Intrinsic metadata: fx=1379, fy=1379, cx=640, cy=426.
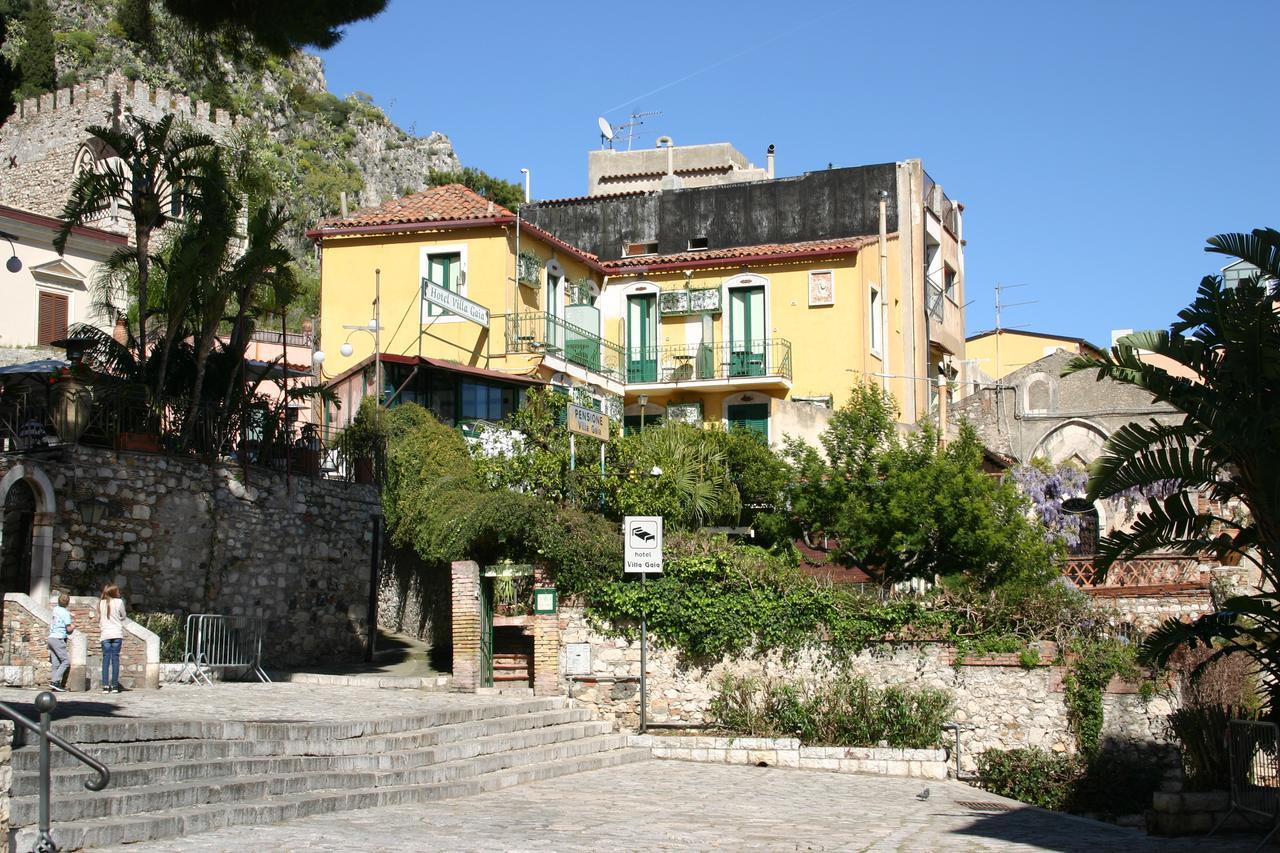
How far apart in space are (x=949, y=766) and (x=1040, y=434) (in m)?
21.2

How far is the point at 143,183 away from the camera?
66.8ft

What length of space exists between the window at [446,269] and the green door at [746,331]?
7233 millimetres

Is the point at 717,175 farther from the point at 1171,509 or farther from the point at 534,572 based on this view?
the point at 1171,509

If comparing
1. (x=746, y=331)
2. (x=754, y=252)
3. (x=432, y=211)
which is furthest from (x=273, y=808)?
(x=754, y=252)

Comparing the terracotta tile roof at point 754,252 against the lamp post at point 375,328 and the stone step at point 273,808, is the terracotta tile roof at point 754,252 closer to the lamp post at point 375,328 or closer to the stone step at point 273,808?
the lamp post at point 375,328

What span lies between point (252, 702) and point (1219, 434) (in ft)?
36.3

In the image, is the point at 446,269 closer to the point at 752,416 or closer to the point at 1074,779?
the point at 752,416

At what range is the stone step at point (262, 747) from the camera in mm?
11031

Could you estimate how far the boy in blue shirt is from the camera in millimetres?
16156

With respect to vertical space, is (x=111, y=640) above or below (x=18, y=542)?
below

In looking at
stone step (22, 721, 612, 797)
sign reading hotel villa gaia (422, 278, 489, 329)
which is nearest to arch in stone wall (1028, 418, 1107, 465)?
sign reading hotel villa gaia (422, 278, 489, 329)

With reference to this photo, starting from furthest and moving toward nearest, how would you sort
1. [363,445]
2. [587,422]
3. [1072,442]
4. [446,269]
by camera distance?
[1072,442] → [446,269] → [363,445] → [587,422]

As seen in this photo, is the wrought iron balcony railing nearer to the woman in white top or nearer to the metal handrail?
the woman in white top

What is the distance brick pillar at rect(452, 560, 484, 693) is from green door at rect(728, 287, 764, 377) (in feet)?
46.6
